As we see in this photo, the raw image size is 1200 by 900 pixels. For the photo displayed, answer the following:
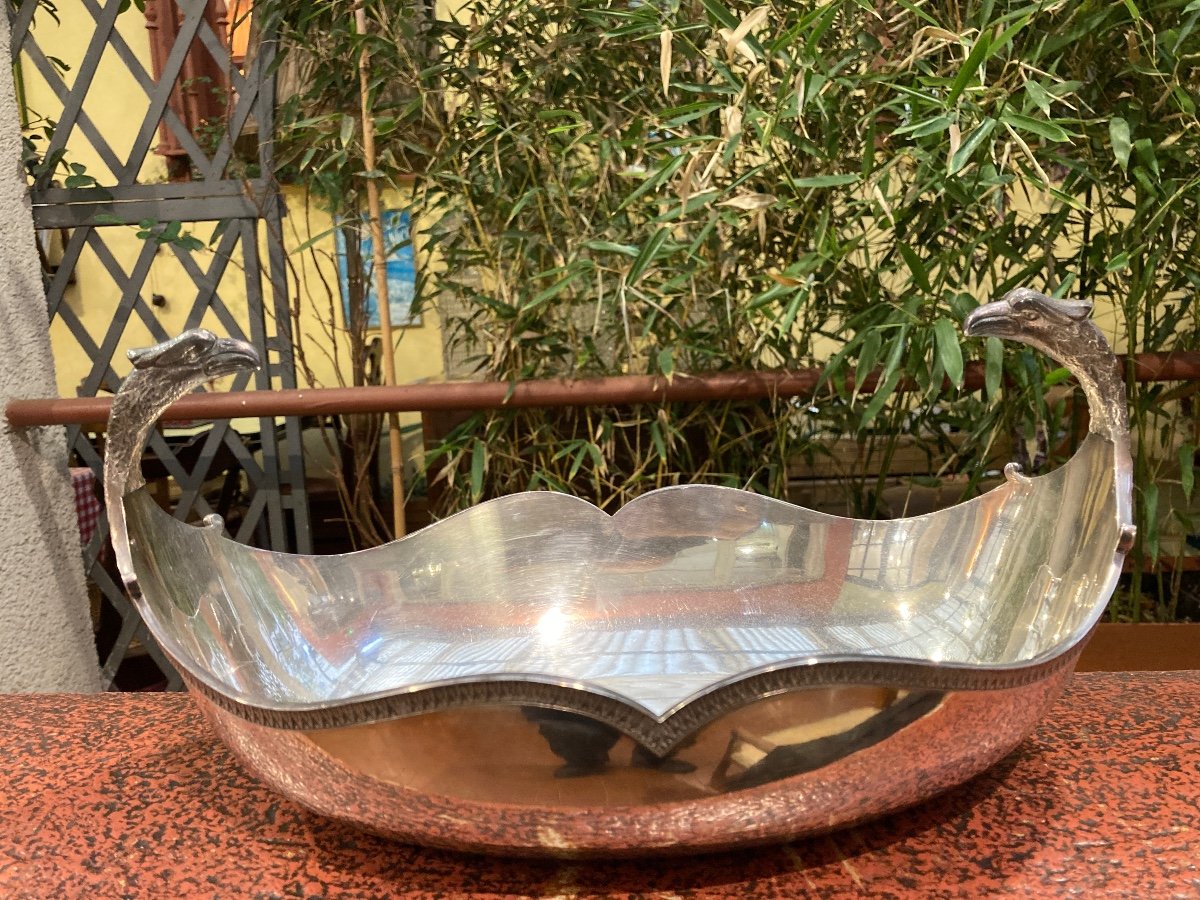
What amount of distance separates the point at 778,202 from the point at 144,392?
2.30 feet

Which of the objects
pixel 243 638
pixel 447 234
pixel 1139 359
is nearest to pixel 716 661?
pixel 243 638

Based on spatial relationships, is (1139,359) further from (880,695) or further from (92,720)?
(92,720)

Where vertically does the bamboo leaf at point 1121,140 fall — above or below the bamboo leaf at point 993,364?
above

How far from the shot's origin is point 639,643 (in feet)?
2.64

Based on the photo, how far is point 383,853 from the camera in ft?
1.87

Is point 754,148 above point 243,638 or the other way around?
above

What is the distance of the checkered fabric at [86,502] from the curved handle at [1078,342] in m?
1.35

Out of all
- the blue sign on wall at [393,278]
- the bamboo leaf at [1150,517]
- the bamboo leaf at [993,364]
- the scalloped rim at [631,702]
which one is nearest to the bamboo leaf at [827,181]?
the bamboo leaf at [993,364]

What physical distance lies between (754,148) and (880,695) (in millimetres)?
921

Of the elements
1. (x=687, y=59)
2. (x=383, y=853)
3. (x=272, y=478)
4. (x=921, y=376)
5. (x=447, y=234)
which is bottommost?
(x=383, y=853)

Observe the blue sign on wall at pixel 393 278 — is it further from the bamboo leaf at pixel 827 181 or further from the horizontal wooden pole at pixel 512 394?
the bamboo leaf at pixel 827 181

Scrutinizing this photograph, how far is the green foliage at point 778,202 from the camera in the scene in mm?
972

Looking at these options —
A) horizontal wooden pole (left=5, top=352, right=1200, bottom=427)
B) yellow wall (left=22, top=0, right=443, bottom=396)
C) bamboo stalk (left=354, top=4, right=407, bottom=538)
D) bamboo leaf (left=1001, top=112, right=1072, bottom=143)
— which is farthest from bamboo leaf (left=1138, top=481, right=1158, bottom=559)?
yellow wall (left=22, top=0, right=443, bottom=396)

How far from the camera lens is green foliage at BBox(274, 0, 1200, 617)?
0.97 metres
